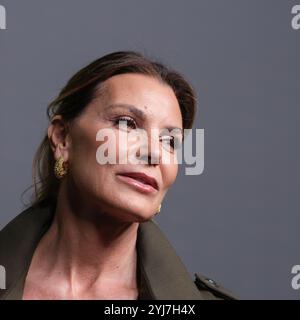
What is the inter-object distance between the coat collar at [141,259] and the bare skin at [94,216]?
0.03 meters

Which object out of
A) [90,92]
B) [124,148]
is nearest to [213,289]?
[124,148]

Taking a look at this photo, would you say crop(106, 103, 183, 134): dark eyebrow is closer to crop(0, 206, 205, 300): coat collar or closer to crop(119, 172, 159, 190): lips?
crop(119, 172, 159, 190): lips

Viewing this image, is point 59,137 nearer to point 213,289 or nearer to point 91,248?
point 91,248

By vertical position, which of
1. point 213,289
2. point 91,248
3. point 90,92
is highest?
point 90,92

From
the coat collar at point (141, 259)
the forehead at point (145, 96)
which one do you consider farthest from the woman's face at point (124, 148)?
the coat collar at point (141, 259)

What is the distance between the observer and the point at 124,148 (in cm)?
173

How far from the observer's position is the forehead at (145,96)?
1.80m

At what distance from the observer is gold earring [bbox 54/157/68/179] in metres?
1.87

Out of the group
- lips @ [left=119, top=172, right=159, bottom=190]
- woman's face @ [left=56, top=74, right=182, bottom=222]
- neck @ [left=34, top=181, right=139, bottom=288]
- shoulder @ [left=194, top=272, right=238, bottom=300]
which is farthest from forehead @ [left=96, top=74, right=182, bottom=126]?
shoulder @ [left=194, top=272, right=238, bottom=300]

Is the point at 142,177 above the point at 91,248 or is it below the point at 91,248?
above

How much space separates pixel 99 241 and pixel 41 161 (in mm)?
346

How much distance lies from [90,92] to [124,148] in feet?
0.75
